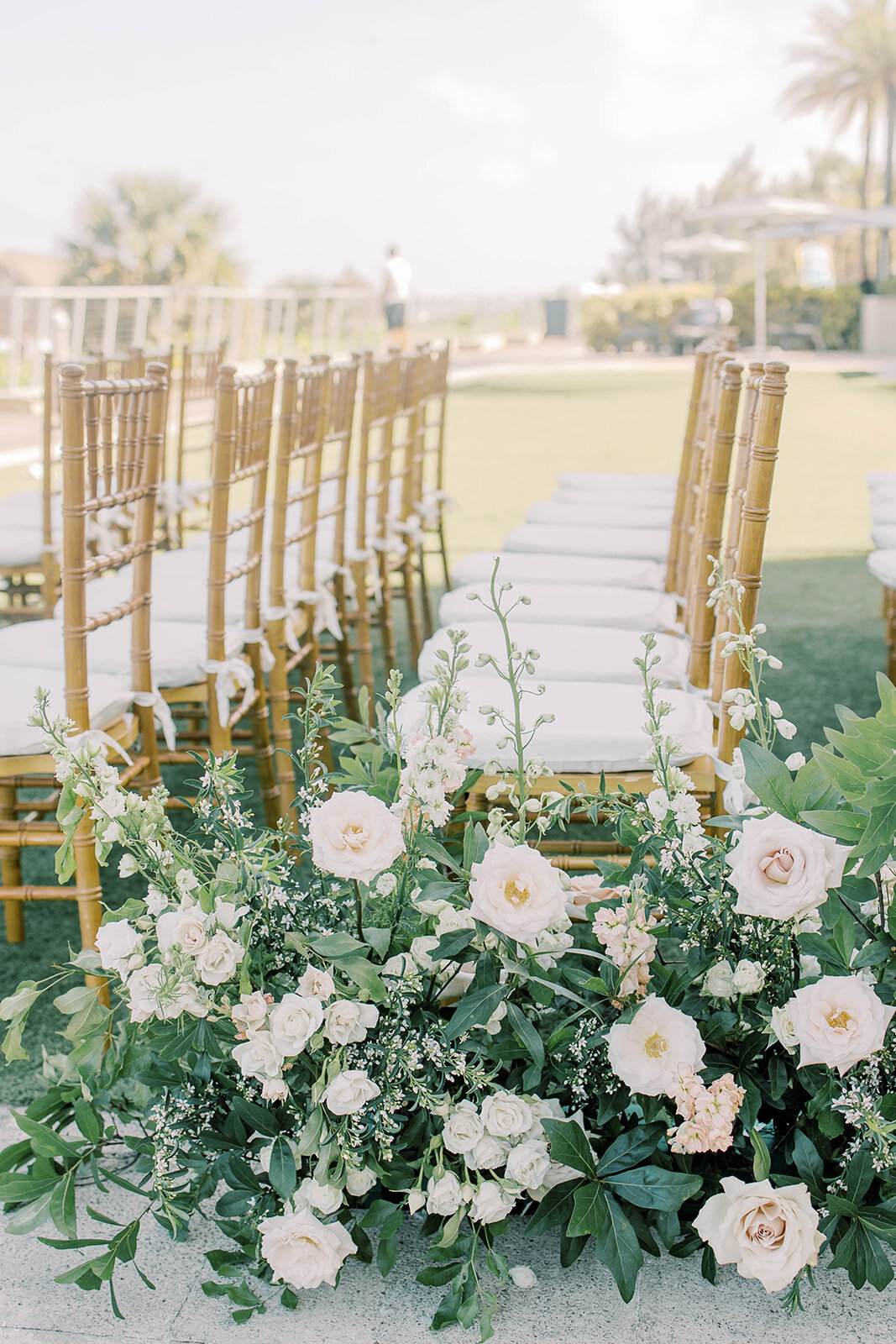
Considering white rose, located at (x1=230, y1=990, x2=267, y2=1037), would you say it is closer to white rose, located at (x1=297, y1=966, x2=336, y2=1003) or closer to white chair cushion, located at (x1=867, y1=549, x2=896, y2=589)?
white rose, located at (x1=297, y1=966, x2=336, y2=1003)

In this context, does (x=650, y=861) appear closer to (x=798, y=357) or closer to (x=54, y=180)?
(x=798, y=357)

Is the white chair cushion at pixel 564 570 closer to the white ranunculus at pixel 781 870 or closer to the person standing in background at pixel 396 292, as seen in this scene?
the white ranunculus at pixel 781 870

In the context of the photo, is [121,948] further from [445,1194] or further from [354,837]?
[445,1194]

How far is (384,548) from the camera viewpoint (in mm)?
3756

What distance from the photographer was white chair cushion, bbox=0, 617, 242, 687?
2.29 meters

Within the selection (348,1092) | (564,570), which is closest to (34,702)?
(348,1092)

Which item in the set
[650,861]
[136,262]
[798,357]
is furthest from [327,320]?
[650,861]

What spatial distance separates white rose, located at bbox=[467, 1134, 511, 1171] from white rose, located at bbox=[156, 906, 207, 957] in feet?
1.22

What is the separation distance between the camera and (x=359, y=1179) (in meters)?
1.38

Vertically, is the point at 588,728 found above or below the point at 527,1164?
above

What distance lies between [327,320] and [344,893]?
17.9 metres

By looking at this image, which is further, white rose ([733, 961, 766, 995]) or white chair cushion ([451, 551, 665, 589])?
white chair cushion ([451, 551, 665, 589])

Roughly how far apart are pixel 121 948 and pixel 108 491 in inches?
41.1

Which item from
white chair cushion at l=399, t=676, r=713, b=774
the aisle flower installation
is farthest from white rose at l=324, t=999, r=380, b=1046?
white chair cushion at l=399, t=676, r=713, b=774
